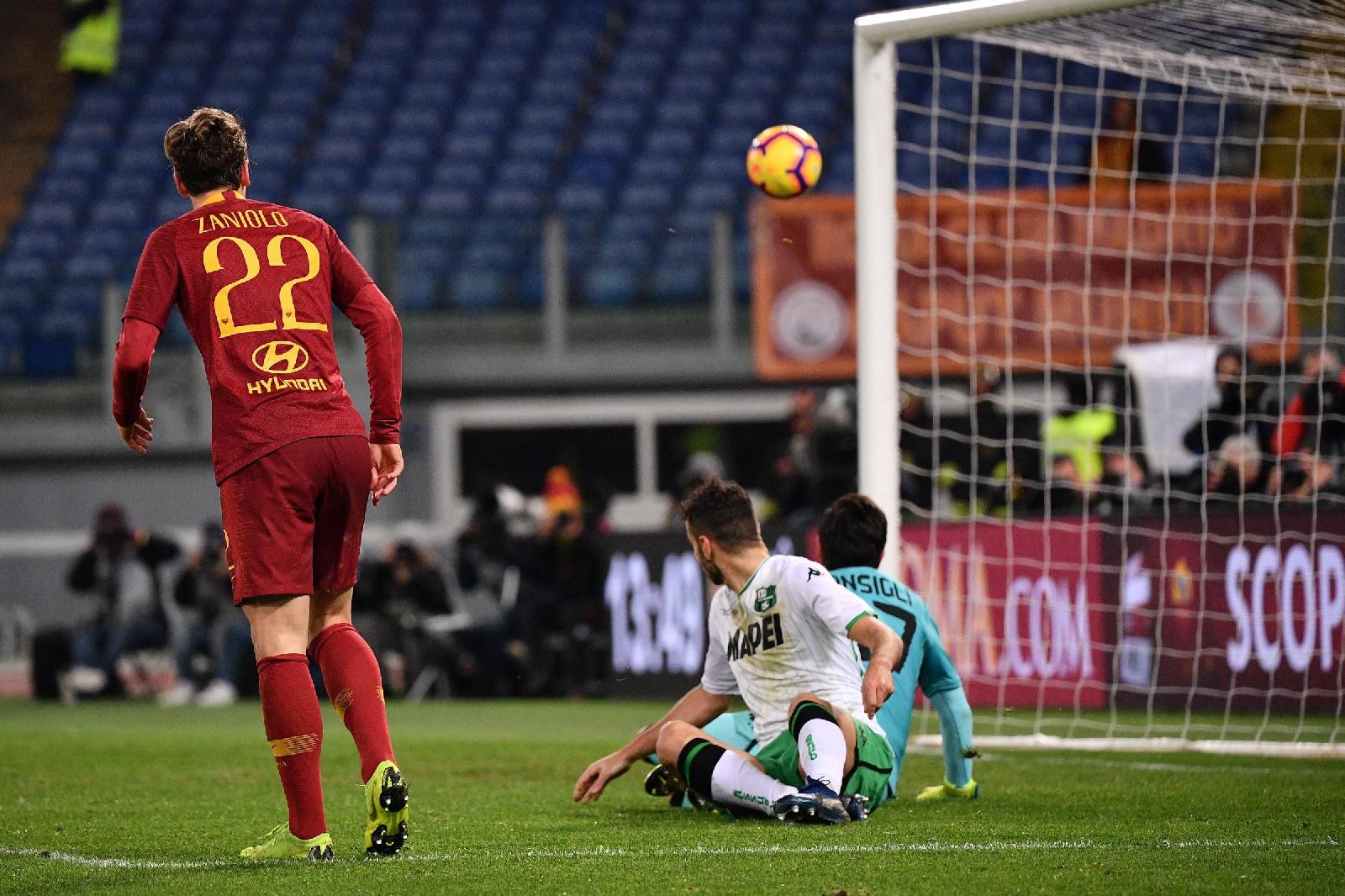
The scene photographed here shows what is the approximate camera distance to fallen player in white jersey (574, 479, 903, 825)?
534 centimetres

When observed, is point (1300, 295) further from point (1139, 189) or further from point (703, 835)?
point (703, 835)

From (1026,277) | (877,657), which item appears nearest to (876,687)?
(877,657)

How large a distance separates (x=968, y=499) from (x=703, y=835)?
7.43 meters

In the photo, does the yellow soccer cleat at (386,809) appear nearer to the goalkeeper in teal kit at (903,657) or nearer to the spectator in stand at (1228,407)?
the goalkeeper in teal kit at (903,657)

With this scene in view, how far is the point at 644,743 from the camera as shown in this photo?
585cm

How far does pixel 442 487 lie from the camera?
18.0m

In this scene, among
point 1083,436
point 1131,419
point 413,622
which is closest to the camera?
point 1083,436

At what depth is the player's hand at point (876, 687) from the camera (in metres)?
4.82

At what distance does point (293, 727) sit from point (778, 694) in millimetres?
1625

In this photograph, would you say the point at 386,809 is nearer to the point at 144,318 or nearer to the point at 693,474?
the point at 144,318

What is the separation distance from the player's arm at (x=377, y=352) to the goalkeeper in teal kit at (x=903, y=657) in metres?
1.70

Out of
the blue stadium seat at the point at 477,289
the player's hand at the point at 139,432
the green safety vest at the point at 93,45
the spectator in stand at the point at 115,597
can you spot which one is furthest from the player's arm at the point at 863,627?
the green safety vest at the point at 93,45

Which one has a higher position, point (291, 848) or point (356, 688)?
point (356, 688)

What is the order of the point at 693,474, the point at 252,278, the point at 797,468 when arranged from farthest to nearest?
the point at 693,474 → the point at 797,468 → the point at 252,278
